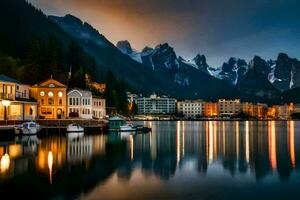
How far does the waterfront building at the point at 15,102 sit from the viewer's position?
75188mm

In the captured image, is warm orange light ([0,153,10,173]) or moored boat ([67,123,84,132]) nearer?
warm orange light ([0,153,10,173])

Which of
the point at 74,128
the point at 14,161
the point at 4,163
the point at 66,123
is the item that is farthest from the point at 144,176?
the point at 66,123

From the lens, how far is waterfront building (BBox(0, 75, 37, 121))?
75188mm

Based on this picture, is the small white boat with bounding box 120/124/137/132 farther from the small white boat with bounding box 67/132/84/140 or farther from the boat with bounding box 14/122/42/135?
the boat with bounding box 14/122/42/135

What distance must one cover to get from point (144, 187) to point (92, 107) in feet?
279

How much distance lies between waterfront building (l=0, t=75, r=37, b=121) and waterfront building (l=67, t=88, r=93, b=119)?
9856mm

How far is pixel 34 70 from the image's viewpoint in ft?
374

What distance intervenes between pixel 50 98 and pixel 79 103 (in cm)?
773

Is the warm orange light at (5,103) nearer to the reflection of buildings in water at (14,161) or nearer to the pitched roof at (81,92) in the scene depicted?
the pitched roof at (81,92)

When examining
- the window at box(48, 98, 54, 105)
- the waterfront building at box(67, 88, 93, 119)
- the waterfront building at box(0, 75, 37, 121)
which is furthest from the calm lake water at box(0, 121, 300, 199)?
the waterfront building at box(67, 88, 93, 119)

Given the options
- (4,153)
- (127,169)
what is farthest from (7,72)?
(127,169)

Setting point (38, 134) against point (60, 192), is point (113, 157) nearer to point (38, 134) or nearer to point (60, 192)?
point (60, 192)

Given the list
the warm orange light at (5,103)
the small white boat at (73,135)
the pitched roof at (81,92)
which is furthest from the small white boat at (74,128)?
the pitched roof at (81,92)

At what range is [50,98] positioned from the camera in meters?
94.2
